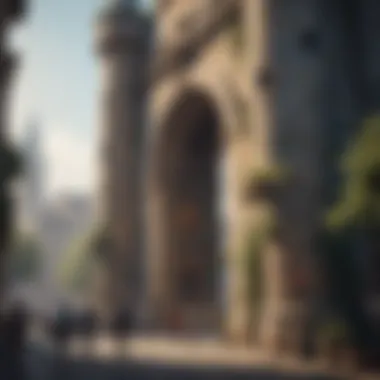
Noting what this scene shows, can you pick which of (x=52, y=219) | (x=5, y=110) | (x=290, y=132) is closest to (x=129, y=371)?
(x=290, y=132)

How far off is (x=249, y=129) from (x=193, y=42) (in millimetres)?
6596

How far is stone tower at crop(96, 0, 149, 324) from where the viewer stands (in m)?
43.7

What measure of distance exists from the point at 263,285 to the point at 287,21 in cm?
841

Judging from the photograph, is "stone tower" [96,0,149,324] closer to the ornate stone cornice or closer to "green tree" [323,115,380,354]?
the ornate stone cornice

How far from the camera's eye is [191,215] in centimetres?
3575

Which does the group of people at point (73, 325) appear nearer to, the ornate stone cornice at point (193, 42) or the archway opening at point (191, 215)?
the archway opening at point (191, 215)

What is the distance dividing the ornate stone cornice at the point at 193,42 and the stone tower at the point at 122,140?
9.83m

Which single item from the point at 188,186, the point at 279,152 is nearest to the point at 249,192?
the point at 279,152

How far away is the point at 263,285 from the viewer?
81.7 feet

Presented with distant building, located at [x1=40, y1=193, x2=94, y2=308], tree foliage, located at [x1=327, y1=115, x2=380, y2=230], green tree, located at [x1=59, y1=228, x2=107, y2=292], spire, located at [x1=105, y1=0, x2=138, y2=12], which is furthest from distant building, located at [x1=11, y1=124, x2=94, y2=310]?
tree foliage, located at [x1=327, y1=115, x2=380, y2=230]

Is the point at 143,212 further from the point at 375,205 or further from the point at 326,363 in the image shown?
the point at 375,205

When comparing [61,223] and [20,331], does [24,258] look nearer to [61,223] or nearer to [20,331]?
[61,223]

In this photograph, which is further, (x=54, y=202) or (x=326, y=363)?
(x=54, y=202)

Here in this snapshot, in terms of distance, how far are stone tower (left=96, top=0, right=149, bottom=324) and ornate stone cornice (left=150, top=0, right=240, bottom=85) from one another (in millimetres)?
9831
